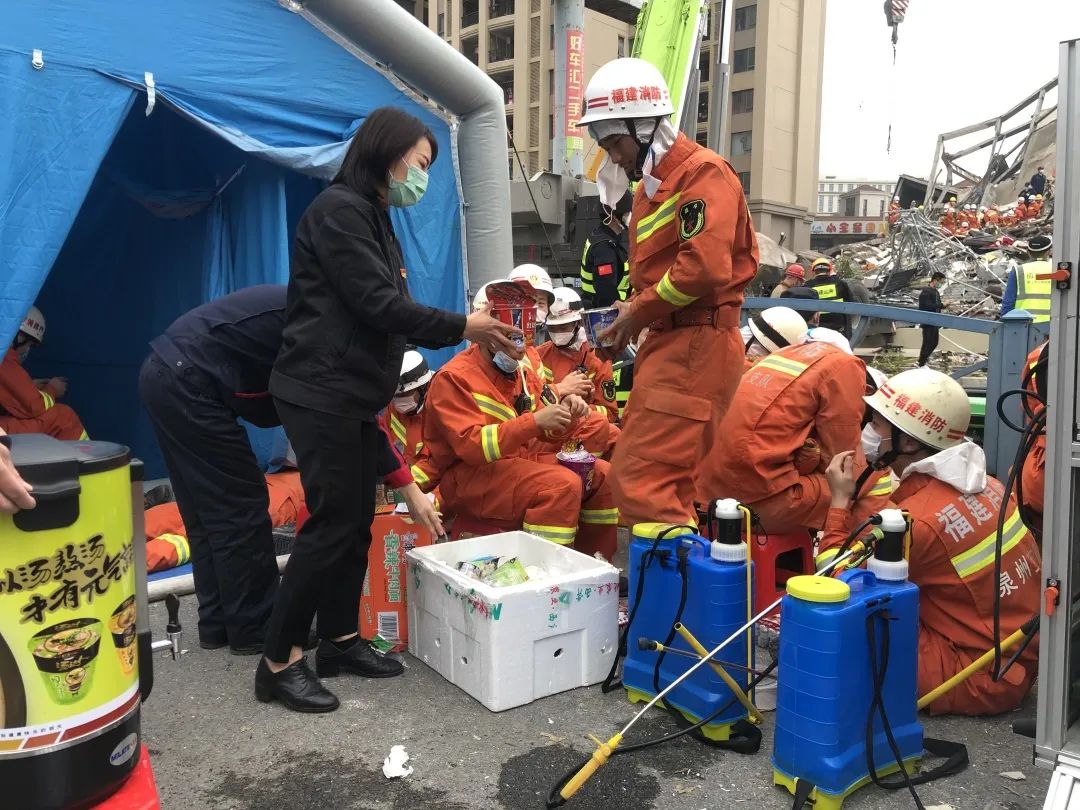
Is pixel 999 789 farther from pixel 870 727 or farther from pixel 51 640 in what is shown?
pixel 51 640

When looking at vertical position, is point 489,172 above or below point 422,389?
above

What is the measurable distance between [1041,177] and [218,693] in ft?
103

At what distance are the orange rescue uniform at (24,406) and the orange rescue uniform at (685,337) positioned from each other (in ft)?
11.2

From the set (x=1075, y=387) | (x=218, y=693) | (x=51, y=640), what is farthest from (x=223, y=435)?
(x=1075, y=387)

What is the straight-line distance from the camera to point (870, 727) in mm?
2131

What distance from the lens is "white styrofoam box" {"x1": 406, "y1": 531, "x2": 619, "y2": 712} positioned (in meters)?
2.70

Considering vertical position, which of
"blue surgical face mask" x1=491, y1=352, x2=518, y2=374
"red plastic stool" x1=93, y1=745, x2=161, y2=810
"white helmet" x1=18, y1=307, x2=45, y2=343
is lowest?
"red plastic stool" x1=93, y1=745, x2=161, y2=810

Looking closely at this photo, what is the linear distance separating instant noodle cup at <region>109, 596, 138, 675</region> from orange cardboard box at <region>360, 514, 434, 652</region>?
167 cm

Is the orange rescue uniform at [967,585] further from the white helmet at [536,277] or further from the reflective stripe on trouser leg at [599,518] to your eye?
the white helmet at [536,277]

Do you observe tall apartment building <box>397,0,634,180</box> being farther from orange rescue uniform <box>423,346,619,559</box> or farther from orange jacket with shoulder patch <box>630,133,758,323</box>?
orange jacket with shoulder patch <box>630,133,758,323</box>

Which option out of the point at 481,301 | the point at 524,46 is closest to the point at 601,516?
the point at 481,301

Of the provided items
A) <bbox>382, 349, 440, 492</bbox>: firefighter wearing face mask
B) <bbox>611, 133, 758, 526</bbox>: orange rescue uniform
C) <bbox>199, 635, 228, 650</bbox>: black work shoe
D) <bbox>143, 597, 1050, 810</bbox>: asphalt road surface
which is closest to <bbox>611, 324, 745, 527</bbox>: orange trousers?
<bbox>611, 133, 758, 526</bbox>: orange rescue uniform

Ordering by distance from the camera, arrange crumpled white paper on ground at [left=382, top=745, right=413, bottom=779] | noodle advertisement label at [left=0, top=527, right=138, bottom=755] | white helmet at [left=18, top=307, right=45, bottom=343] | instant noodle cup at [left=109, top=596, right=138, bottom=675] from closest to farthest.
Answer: noodle advertisement label at [left=0, top=527, right=138, bottom=755] < instant noodle cup at [left=109, top=596, right=138, bottom=675] < crumpled white paper on ground at [left=382, top=745, right=413, bottom=779] < white helmet at [left=18, top=307, right=45, bottom=343]

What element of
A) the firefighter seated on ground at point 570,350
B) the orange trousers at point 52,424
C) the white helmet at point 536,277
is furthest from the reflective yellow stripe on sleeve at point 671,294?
the orange trousers at point 52,424
